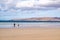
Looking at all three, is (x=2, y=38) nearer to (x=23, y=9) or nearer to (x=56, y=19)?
(x=23, y=9)

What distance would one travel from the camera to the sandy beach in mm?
1605

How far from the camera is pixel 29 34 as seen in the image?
161cm

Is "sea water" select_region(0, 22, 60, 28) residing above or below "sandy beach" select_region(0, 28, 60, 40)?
above

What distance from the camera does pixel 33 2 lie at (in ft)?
5.27

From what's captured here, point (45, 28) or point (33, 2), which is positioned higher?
point (33, 2)

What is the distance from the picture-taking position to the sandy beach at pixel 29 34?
1.61 metres

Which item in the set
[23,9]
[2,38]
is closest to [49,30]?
[23,9]

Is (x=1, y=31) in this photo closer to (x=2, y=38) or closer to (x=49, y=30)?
(x=2, y=38)

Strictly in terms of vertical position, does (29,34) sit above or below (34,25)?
below

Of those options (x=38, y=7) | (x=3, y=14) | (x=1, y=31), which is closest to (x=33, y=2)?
(x=38, y=7)

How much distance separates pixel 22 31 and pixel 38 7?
15.7 inches

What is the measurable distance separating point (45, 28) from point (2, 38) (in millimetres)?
607

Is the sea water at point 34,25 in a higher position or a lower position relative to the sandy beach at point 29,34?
higher

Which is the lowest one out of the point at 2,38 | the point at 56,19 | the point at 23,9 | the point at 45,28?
the point at 2,38
